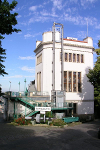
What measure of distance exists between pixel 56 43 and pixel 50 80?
5795 mm

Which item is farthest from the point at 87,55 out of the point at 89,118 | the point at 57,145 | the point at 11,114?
the point at 57,145

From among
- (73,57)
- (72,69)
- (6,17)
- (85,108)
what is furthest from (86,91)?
(6,17)

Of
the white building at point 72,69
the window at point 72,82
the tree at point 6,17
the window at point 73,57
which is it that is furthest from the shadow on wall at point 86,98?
the tree at point 6,17

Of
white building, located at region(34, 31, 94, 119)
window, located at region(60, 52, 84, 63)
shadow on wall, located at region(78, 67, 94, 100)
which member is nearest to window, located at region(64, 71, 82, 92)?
white building, located at region(34, 31, 94, 119)

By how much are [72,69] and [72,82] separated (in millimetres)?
2075

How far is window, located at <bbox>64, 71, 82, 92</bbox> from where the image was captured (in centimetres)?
2759

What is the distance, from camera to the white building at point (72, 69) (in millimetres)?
27323

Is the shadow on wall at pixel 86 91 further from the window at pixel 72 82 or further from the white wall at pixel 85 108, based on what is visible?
the white wall at pixel 85 108

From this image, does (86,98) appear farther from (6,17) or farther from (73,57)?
(6,17)

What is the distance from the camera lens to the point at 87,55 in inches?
1152

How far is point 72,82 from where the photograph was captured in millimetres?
27688

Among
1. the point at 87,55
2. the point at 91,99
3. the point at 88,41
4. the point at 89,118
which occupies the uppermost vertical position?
the point at 88,41

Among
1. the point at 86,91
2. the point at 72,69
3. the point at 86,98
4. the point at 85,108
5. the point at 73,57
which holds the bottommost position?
the point at 85,108

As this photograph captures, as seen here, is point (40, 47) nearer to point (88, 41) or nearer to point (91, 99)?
point (88, 41)
